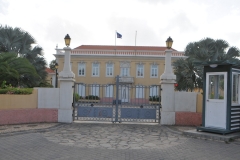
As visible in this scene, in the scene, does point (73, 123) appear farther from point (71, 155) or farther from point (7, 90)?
point (71, 155)

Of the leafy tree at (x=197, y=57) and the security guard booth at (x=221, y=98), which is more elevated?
the leafy tree at (x=197, y=57)

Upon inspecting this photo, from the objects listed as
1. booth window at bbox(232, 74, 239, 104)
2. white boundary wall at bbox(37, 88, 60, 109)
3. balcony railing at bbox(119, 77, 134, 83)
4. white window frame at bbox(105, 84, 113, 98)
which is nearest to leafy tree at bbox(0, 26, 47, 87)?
white window frame at bbox(105, 84, 113, 98)

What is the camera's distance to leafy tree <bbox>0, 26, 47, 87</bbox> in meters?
18.8

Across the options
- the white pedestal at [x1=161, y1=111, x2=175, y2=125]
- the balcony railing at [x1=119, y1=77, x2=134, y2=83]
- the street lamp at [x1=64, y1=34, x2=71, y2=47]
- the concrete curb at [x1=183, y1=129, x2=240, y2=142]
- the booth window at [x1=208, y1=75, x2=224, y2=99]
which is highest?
the street lamp at [x1=64, y1=34, x2=71, y2=47]

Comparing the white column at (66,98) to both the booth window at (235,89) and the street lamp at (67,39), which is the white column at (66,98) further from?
the booth window at (235,89)

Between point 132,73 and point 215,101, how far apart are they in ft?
77.5

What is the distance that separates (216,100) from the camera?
840cm

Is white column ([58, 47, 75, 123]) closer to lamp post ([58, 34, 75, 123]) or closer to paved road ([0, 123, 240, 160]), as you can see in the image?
lamp post ([58, 34, 75, 123])

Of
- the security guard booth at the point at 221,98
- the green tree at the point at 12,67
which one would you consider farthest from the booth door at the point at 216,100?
the green tree at the point at 12,67

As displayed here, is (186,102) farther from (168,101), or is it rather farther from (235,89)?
(235,89)

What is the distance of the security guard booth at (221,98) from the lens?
26.6 ft

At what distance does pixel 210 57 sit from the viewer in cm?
1603

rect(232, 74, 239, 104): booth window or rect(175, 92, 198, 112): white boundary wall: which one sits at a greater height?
rect(232, 74, 239, 104): booth window

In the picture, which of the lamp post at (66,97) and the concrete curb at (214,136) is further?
the lamp post at (66,97)
